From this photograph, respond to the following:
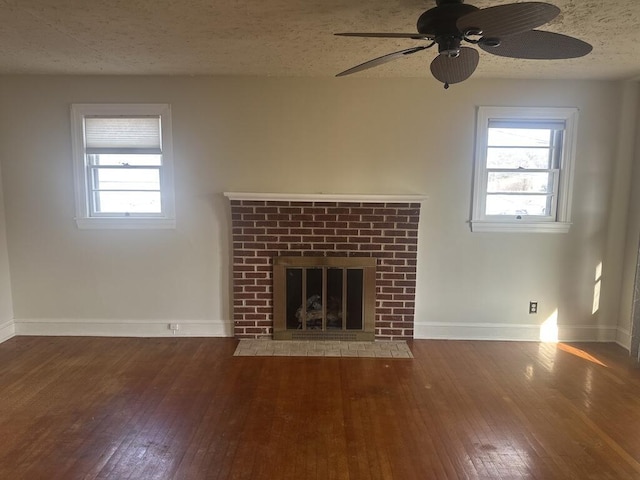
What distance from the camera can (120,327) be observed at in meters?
3.85

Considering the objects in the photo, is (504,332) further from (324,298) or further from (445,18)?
(445,18)

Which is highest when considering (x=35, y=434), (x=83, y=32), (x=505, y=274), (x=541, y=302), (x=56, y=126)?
(x=83, y=32)

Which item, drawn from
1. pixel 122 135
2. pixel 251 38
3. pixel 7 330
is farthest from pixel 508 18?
pixel 7 330

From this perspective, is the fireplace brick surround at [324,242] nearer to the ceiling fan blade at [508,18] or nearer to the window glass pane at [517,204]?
the window glass pane at [517,204]

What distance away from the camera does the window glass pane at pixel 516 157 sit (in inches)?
144

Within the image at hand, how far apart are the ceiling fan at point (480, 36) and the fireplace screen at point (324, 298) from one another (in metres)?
1.95

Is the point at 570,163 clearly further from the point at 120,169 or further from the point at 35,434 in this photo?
the point at 35,434

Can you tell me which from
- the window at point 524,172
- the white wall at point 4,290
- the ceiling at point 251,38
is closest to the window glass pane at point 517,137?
the window at point 524,172

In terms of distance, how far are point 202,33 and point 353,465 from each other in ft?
8.70

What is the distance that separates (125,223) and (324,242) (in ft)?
6.00

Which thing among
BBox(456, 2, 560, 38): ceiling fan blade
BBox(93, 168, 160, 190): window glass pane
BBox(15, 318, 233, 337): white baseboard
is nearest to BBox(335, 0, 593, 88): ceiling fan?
BBox(456, 2, 560, 38): ceiling fan blade

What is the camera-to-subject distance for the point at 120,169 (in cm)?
369

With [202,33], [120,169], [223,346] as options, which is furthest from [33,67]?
[223,346]

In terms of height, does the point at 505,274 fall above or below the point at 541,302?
above
